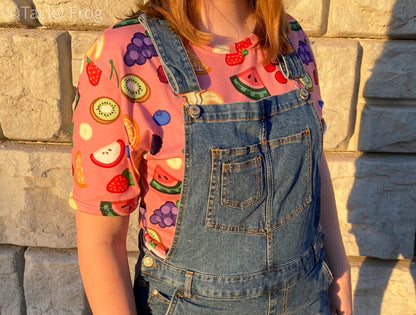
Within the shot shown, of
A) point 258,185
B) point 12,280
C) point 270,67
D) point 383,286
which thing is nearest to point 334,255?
point 258,185

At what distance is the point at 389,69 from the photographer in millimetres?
1848

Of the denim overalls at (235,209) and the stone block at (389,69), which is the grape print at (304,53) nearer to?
the denim overalls at (235,209)

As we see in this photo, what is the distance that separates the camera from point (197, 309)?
A: 0.92m

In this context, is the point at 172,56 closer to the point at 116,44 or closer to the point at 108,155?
the point at 116,44

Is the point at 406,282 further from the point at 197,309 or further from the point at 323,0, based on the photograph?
the point at 197,309

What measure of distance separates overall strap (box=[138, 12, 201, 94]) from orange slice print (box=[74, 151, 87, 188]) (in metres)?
0.23

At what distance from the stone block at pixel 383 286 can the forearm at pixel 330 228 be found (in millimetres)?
898

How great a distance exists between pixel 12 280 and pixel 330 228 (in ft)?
4.96

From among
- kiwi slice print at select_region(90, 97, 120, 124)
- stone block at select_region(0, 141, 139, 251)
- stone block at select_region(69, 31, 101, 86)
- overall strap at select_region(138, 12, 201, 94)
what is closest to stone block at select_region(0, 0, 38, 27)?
stone block at select_region(69, 31, 101, 86)

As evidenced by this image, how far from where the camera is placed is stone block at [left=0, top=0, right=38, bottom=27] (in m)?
1.80

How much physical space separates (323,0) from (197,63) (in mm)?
1092

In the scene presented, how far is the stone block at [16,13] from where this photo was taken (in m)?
1.80

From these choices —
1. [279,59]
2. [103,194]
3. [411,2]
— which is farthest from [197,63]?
[411,2]

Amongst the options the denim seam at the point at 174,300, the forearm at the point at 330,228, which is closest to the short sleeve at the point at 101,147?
the denim seam at the point at 174,300
